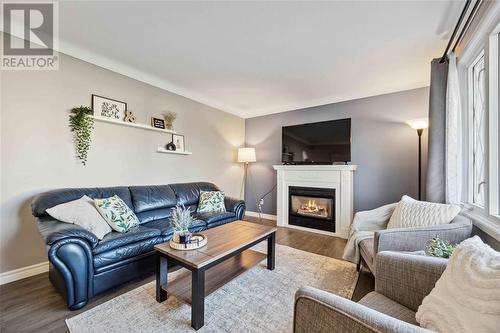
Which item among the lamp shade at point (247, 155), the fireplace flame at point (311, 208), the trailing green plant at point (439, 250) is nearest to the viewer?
the trailing green plant at point (439, 250)

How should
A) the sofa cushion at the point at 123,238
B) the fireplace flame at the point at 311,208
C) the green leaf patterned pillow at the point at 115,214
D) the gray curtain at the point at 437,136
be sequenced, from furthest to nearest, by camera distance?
the fireplace flame at the point at 311,208
the gray curtain at the point at 437,136
the green leaf patterned pillow at the point at 115,214
the sofa cushion at the point at 123,238

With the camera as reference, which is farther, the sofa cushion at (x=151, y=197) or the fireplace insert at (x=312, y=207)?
the fireplace insert at (x=312, y=207)

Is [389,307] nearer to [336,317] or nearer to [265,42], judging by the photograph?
[336,317]

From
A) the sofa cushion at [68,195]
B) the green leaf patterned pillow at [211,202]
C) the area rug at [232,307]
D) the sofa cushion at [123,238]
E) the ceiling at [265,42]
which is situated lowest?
the area rug at [232,307]

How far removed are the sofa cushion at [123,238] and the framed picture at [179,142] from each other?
1645 mm

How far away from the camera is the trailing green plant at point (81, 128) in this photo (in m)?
2.41

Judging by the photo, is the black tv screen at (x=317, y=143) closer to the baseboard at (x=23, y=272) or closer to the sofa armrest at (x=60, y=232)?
the sofa armrest at (x=60, y=232)

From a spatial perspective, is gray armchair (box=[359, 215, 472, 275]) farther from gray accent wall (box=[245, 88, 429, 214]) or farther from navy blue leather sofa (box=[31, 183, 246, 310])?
navy blue leather sofa (box=[31, 183, 246, 310])

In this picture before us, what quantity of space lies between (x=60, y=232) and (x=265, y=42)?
2.55 meters

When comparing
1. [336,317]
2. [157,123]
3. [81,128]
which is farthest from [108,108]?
[336,317]

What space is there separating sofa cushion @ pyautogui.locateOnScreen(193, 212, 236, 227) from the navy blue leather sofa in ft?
0.04

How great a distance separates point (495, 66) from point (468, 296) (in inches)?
70.8

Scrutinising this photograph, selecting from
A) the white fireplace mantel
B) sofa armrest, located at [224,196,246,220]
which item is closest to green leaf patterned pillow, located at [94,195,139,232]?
sofa armrest, located at [224,196,246,220]

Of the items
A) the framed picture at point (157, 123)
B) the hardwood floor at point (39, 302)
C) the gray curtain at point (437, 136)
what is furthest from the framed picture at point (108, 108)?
the gray curtain at point (437, 136)
